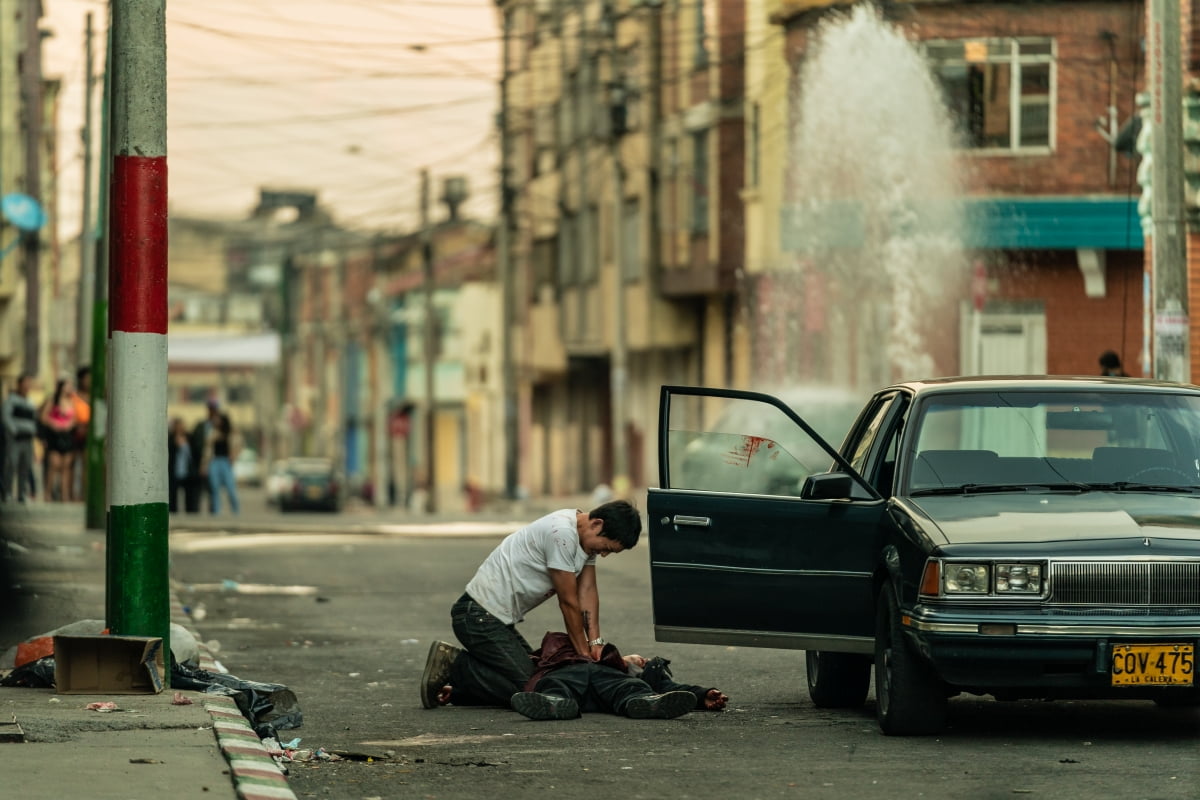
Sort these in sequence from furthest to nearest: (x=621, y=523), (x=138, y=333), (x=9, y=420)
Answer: (x=9, y=420)
(x=138, y=333)
(x=621, y=523)

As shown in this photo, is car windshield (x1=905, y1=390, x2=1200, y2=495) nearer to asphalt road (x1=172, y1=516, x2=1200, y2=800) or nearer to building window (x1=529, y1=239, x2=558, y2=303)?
asphalt road (x1=172, y1=516, x2=1200, y2=800)

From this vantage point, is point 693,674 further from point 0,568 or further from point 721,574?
point 0,568

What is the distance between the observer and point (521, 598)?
11125 millimetres

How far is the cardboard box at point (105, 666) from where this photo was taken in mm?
10562

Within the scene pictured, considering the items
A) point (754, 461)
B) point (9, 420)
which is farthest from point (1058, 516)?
point (9, 420)

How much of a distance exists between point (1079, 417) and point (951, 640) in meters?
1.97

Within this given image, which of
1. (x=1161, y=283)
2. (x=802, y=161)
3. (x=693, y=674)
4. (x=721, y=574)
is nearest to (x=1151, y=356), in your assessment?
(x=1161, y=283)

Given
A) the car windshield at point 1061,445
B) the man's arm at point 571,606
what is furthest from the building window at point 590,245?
the car windshield at point 1061,445

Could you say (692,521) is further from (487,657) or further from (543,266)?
(543,266)

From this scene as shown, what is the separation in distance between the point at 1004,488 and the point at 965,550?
3.48ft

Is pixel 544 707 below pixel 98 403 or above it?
below

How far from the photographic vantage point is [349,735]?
33.6ft

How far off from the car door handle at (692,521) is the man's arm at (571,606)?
740 mm

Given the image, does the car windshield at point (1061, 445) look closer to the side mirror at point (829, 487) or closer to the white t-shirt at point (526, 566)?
the side mirror at point (829, 487)
